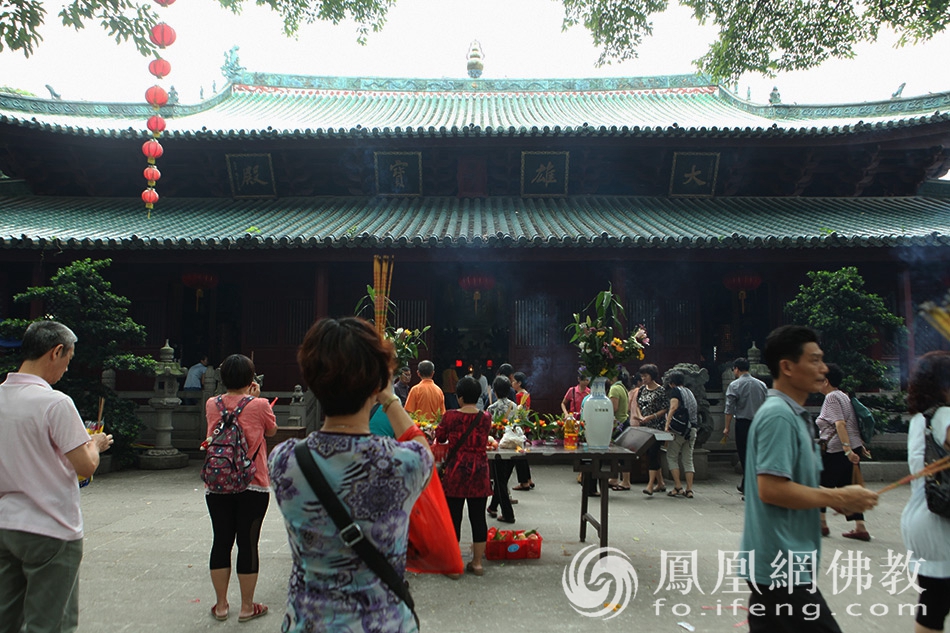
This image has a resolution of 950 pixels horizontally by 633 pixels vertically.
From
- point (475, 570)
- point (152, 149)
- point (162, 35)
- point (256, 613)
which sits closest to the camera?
point (256, 613)

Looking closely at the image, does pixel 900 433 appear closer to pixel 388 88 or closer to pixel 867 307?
pixel 867 307

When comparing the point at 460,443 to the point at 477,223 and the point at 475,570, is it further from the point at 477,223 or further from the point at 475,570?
the point at 477,223

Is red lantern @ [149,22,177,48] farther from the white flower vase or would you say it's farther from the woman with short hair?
the woman with short hair

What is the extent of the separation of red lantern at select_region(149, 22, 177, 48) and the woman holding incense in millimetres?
8197

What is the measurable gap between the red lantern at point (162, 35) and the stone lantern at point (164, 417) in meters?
4.57

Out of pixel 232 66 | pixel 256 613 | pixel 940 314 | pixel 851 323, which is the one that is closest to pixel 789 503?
pixel 940 314

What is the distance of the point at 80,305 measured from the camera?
8562 millimetres

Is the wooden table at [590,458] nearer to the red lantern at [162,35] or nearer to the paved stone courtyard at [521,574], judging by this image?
the paved stone courtyard at [521,574]

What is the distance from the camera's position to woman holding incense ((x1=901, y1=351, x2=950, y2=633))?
257cm

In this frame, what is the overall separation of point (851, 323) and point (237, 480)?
8415 mm

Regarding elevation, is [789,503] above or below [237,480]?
above

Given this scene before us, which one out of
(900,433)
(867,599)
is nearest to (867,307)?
(900,433)

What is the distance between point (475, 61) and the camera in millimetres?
18656

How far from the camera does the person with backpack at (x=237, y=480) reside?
138 inches
